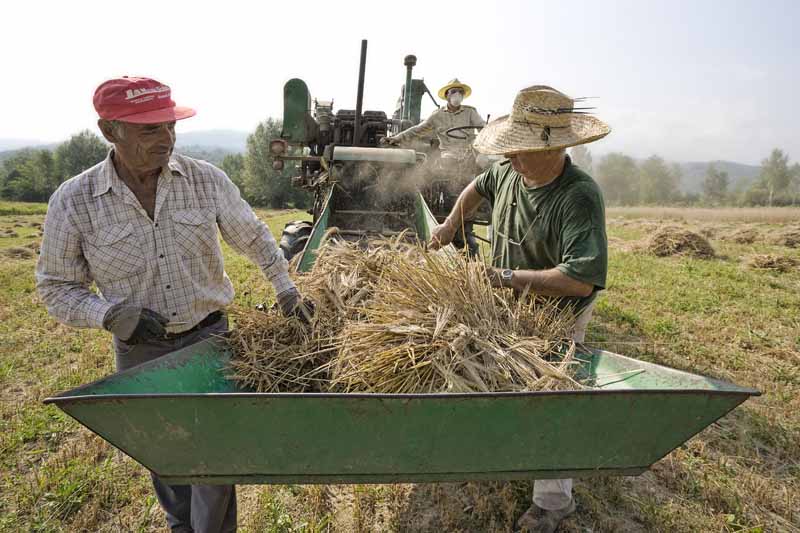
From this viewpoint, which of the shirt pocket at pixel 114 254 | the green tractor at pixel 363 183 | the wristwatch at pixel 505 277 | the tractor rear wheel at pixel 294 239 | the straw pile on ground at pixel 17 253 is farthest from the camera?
the straw pile on ground at pixel 17 253

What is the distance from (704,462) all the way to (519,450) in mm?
2208

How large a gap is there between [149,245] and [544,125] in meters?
1.96

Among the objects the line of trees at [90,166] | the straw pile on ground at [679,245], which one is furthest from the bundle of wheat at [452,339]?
the line of trees at [90,166]

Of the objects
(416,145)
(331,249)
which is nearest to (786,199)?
(416,145)

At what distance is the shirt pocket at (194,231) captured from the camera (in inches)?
84.5

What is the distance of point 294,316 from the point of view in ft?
7.80

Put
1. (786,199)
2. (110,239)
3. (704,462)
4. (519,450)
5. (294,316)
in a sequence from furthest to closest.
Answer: (786,199)
(704,462)
(294,316)
(110,239)
(519,450)

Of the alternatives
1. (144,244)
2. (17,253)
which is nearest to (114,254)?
(144,244)

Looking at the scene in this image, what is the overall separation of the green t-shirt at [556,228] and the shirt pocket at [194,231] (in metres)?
1.58

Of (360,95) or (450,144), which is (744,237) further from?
(360,95)

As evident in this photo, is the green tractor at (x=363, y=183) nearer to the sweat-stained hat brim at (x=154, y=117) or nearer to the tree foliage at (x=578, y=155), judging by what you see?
the tree foliage at (x=578, y=155)

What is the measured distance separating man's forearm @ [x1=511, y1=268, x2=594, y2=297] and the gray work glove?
1.65m

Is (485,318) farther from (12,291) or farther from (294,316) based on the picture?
(12,291)

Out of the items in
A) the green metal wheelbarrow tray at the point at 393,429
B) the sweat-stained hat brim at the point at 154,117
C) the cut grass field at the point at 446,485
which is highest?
the sweat-stained hat brim at the point at 154,117
